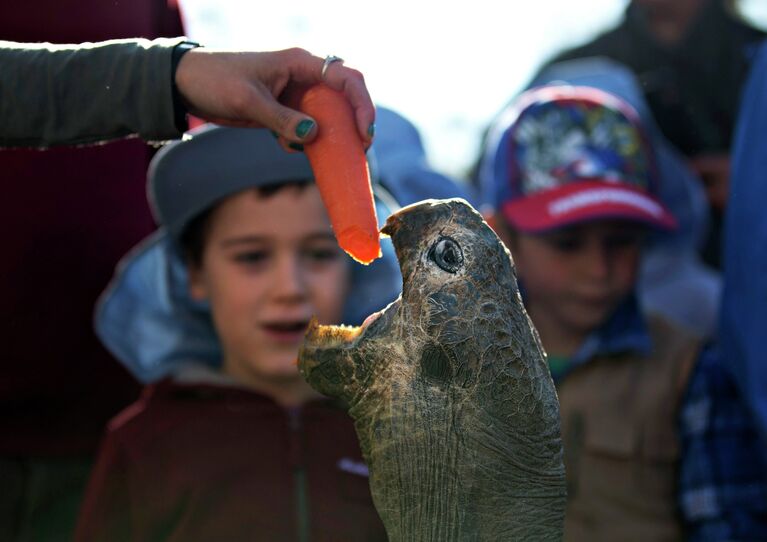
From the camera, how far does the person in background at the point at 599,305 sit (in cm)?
297

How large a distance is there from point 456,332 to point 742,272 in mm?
1909

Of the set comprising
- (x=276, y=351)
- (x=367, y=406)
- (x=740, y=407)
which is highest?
(x=367, y=406)

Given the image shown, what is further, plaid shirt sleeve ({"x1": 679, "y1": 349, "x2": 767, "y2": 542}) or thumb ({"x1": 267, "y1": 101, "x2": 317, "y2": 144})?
plaid shirt sleeve ({"x1": 679, "y1": 349, "x2": 767, "y2": 542})

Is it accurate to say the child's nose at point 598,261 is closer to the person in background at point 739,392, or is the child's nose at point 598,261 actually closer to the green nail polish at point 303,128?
the person in background at point 739,392

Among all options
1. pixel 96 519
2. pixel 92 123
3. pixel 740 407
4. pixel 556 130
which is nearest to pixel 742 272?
pixel 740 407

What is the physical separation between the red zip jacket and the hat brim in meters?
1.06

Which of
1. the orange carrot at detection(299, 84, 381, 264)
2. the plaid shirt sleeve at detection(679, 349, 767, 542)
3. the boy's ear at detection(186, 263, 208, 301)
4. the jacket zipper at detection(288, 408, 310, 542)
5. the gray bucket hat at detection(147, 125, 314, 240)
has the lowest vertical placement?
the plaid shirt sleeve at detection(679, 349, 767, 542)

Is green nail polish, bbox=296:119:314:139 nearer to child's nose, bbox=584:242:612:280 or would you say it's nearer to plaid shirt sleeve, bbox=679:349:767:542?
plaid shirt sleeve, bbox=679:349:767:542

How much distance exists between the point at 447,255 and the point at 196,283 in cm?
174

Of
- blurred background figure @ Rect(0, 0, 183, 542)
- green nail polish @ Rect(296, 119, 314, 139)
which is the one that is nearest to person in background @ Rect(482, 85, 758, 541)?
blurred background figure @ Rect(0, 0, 183, 542)

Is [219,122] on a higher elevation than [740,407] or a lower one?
higher

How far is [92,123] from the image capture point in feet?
4.95

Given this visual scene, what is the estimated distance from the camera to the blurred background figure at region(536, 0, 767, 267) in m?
4.11

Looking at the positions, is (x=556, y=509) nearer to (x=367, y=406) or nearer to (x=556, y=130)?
(x=367, y=406)
